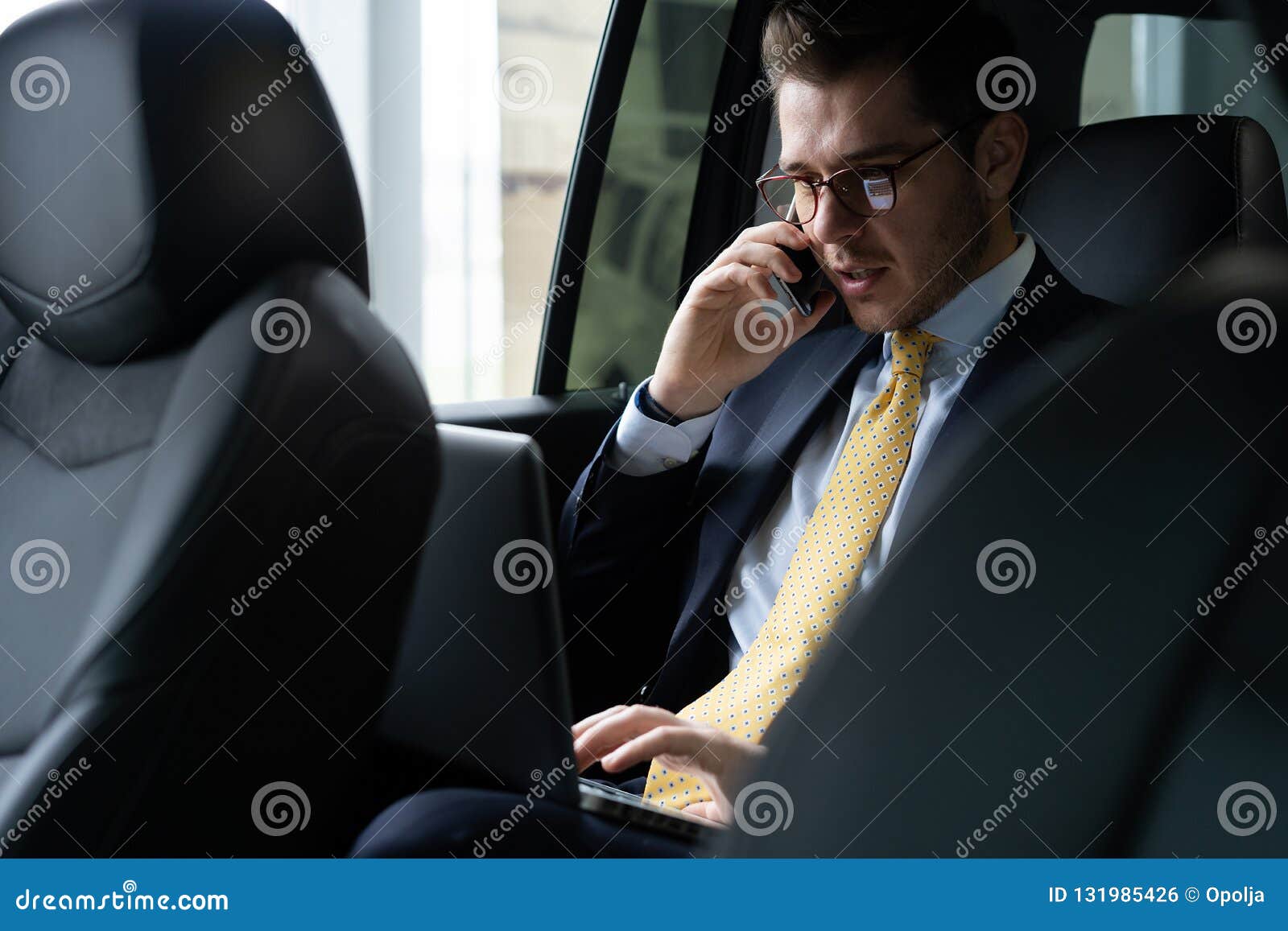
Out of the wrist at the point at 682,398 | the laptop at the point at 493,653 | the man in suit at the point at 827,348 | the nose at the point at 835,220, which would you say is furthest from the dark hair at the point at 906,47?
the laptop at the point at 493,653

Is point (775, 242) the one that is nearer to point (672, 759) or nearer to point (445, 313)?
point (672, 759)

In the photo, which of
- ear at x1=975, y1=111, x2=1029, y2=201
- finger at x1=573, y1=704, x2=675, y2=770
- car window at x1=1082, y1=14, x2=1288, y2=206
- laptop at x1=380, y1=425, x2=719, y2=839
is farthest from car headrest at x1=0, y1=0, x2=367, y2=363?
car window at x1=1082, y1=14, x2=1288, y2=206

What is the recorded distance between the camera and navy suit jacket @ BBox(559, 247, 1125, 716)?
1.45m

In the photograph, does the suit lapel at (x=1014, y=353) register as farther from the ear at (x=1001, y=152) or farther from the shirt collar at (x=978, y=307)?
the ear at (x=1001, y=152)

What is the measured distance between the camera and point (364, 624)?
1.02m

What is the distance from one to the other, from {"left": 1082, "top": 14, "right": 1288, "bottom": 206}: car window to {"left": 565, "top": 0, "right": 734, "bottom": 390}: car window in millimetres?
687

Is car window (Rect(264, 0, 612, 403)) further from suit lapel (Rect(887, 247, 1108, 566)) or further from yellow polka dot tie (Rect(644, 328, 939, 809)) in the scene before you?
suit lapel (Rect(887, 247, 1108, 566))

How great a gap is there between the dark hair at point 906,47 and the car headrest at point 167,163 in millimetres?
628

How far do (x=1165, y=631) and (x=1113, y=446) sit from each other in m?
0.09

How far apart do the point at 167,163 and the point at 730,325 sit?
77cm

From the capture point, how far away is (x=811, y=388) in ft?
5.03

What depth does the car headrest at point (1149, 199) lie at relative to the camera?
1356mm

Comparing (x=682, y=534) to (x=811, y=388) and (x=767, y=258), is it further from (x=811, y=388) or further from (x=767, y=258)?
(x=767, y=258)

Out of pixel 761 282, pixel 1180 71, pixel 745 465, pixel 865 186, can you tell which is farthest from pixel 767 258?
pixel 1180 71
